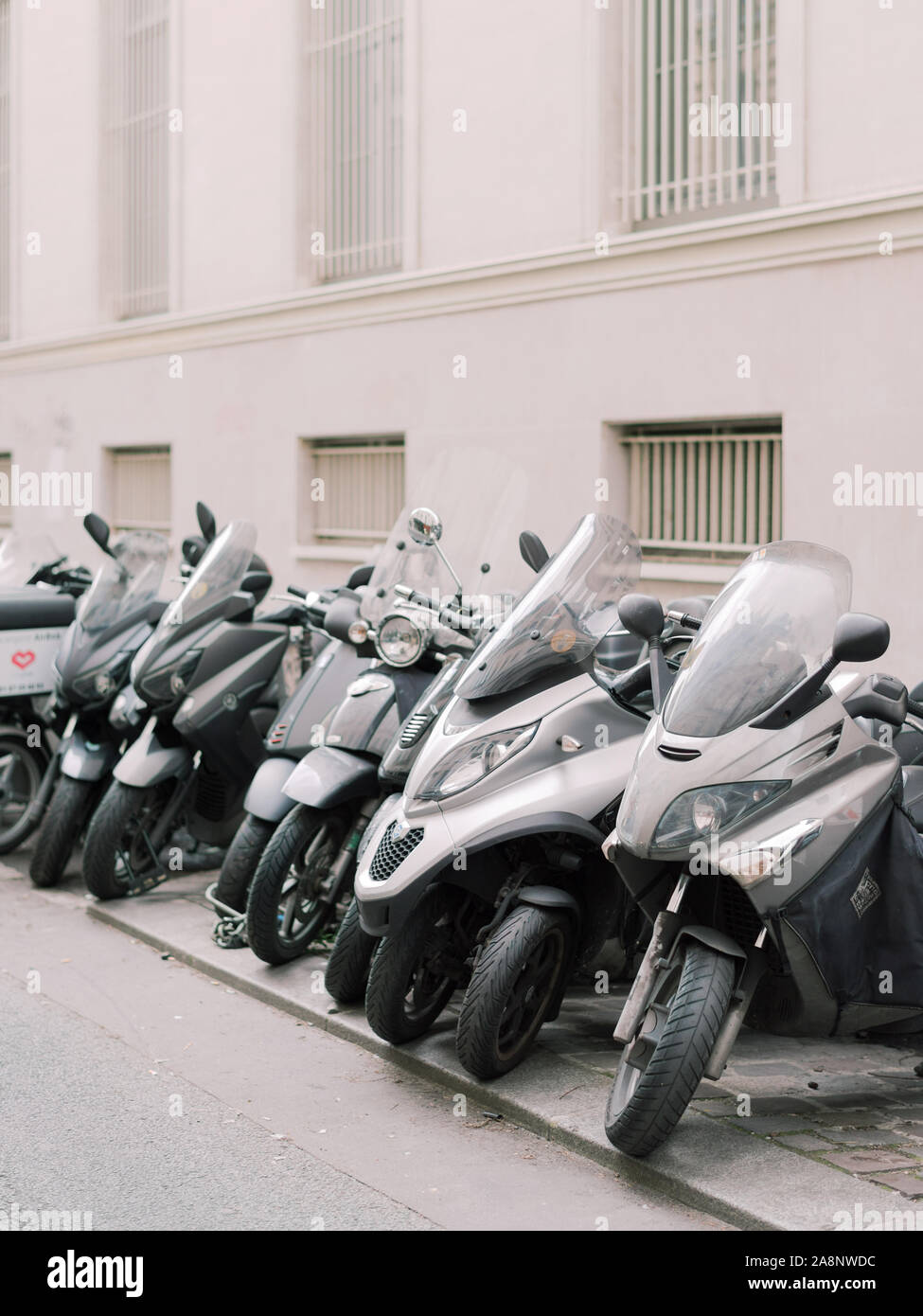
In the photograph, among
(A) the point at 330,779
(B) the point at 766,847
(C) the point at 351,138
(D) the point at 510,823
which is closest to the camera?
(B) the point at 766,847

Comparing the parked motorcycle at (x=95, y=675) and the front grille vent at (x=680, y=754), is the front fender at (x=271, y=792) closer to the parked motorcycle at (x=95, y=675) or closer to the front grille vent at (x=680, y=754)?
the parked motorcycle at (x=95, y=675)

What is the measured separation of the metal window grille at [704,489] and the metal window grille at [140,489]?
21.3 feet

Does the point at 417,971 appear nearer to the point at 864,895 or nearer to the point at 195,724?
the point at 864,895

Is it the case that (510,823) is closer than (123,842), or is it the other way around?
A: (510,823)

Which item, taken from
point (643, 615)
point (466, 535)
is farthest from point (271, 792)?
point (643, 615)

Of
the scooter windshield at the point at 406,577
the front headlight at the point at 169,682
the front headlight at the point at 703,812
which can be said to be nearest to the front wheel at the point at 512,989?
the front headlight at the point at 703,812

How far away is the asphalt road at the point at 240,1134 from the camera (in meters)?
3.96

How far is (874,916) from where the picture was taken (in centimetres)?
434

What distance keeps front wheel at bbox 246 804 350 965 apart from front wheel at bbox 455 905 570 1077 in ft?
4.06

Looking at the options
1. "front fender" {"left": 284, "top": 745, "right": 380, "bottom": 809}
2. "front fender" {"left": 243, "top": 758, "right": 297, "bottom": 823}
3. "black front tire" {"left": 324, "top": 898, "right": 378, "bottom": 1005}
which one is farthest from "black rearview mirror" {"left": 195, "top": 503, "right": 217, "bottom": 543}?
"black front tire" {"left": 324, "top": 898, "right": 378, "bottom": 1005}

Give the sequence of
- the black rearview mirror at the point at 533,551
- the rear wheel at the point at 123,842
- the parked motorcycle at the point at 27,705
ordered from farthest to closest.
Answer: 1. the parked motorcycle at the point at 27,705
2. the rear wheel at the point at 123,842
3. the black rearview mirror at the point at 533,551

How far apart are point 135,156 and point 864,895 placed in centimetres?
1382

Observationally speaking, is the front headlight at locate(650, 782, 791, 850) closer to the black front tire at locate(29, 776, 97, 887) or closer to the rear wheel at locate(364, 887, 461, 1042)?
the rear wheel at locate(364, 887, 461, 1042)
